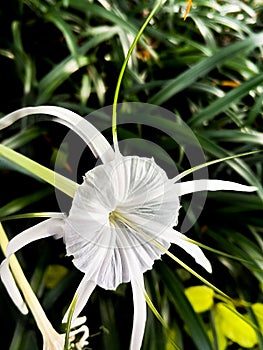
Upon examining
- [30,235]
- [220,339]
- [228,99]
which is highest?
[228,99]

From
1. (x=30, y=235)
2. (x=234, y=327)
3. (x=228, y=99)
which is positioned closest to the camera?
(x=30, y=235)

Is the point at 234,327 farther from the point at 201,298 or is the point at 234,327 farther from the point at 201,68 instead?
the point at 201,68

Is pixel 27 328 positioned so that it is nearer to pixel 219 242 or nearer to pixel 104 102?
pixel 219 242

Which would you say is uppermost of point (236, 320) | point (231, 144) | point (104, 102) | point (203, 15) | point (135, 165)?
point (203, 15)

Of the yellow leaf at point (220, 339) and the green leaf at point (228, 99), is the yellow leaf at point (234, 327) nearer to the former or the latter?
the yellow leaf at point (220, 339)

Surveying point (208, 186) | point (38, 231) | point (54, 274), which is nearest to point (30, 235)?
point (38, 231)

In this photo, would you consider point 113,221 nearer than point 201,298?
Yes

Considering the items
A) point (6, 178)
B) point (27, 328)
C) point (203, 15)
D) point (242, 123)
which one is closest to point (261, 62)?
point (203, 15)

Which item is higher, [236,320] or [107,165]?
[107,165]

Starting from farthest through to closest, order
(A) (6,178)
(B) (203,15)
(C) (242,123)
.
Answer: (B) (203,15) < (C) (242,123) < (A) (6,178)
